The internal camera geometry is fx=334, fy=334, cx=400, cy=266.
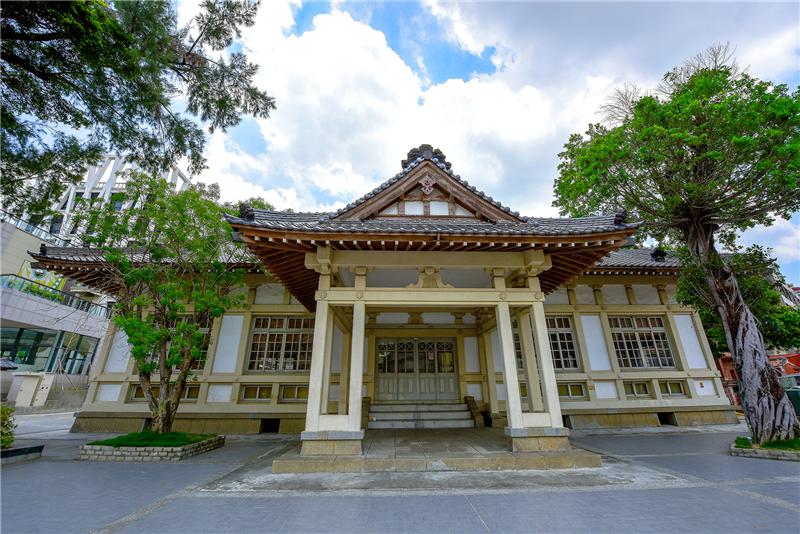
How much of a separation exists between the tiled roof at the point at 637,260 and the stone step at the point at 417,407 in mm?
6397

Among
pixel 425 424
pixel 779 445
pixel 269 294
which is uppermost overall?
pixel 269 294

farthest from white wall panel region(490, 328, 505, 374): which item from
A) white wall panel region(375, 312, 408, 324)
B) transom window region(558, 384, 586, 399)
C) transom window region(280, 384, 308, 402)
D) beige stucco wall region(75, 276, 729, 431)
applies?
transom window region(280, 384, 308, 402)

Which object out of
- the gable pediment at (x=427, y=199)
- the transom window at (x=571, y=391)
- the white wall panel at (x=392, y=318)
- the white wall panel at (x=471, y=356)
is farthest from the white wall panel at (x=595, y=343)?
the white wall panel at (x=392, y=318)

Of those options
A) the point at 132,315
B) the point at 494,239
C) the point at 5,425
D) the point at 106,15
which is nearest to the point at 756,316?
the point at 494,239

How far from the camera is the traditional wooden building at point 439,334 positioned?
694 cm

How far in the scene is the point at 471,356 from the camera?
11.0 metres

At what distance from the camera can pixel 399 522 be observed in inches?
147

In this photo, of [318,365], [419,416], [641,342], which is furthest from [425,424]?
[641,342]

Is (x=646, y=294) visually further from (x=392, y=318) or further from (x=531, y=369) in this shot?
(x=392, y=318)

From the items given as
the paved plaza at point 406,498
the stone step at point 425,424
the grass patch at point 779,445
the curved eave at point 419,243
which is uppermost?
the curved eave at point 419,243

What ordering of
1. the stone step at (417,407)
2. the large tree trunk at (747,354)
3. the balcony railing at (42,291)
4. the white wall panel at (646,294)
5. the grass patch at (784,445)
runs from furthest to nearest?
the balcony railing at (42,291) < the white wall panel at (646,294) < the stone step at (417,407) < the large tree trunk at (747,354) < the grass patch at (784,445)

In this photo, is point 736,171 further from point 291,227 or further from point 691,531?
point 291,227

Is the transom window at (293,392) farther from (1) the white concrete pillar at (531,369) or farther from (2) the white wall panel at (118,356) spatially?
(1) the white concrete pillar at (531,369)

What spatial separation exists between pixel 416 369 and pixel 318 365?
5150mm
